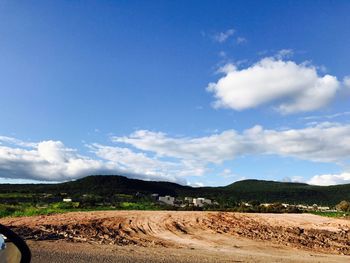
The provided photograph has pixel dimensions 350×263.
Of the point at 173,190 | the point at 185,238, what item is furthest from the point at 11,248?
the point at 173,190

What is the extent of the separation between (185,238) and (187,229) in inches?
130

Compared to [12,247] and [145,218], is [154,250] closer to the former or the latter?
[145,218]

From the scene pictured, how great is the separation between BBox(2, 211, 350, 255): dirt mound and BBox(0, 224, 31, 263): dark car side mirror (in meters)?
19.3

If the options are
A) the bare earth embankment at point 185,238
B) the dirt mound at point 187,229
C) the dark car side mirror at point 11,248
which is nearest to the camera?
the dark car side mirror at point 11,248

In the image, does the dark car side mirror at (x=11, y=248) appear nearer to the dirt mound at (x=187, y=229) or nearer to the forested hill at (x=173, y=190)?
the dirt mound at (x=187, y=229)

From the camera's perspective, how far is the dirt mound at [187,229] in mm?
23000

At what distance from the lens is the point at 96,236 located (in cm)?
2325

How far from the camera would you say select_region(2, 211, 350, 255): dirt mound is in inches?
906

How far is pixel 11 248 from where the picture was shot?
220 cm

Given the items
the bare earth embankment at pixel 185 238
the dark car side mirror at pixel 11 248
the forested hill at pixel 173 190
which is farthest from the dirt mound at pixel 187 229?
the forested hill at pixel 173 190

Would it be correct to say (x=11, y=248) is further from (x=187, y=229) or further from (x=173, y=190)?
(x=173, y=190)

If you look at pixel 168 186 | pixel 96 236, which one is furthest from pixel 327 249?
pixel 168 186

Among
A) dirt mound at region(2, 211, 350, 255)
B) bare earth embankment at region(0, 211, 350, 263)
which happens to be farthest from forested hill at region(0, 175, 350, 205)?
bare earth embankment at region(0, 211, 350, 263)

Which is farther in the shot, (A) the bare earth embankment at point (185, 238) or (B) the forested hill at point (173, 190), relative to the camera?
(B) the forested hill at point (173, 190)
